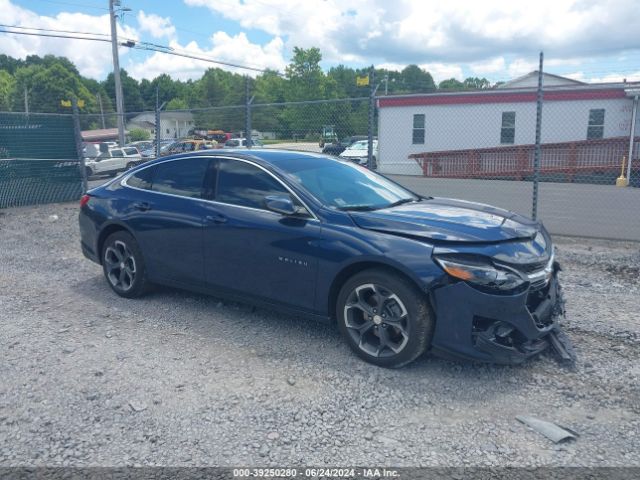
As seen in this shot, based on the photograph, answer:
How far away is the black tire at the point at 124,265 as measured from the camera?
5.62 metres

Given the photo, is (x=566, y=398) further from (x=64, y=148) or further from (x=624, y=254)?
(x=64, y=148)

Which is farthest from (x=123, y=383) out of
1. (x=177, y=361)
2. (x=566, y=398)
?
(x=566, y=398)

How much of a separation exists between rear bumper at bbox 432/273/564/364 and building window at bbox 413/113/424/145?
21.4m

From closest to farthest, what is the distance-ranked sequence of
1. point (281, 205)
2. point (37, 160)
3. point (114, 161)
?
point (281, 205), point (37, 160), point (114, 161)

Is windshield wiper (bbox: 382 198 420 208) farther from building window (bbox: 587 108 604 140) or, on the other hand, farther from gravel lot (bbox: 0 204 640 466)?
building window (bbox: 587 108 604 140)

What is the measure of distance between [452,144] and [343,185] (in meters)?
19.8

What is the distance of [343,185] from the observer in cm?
491

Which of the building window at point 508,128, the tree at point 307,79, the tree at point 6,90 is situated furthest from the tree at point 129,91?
the building window at point 508,128

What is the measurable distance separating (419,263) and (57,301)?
397cm

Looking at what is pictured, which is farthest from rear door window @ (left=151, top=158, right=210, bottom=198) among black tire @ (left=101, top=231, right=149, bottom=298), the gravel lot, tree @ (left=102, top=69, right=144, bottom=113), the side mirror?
tree @ (left=102, top=69, right=144, bottom=113)

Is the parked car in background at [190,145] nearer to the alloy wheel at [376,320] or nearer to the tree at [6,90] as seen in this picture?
the alloy wheel at [376,320]

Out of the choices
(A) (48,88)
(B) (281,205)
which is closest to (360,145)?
(B) (281,205)

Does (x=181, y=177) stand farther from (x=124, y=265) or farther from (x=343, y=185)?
(x=343, y=185)

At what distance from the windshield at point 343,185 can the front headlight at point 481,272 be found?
3.37 ft
